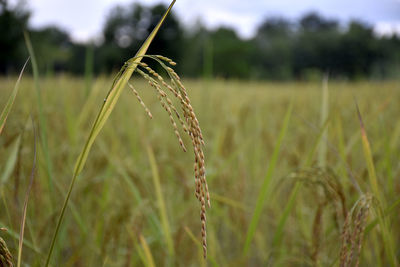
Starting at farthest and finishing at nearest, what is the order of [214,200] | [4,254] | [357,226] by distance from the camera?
1. [214,200]
2. [357,226]
3. [4,254]

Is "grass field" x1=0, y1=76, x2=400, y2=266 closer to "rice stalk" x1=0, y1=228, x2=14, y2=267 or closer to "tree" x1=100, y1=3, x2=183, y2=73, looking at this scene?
"rice stalk" x1=0, y1=228, x2=14, y2=267

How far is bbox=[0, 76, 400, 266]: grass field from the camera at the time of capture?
2.85 feet

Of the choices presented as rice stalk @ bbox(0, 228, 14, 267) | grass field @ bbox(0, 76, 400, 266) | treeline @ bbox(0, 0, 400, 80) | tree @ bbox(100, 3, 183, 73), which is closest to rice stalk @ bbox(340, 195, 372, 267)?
grass field @ bbox(0, 76, 400, 266)

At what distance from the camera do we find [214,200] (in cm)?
146

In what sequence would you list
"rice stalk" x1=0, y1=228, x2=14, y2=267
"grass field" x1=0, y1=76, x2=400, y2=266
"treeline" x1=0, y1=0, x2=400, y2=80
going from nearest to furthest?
1. "rice stalk" x1=0, y1=228, x2=14, y2=267
2. "grass field" x1=0, y1=76, x2=400, y2=266
3. "treeline" x1=0, y1=0, x2=400, y2=80

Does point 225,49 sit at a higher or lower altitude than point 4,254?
higher

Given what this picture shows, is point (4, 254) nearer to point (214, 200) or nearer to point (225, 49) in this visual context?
point (214, 200)

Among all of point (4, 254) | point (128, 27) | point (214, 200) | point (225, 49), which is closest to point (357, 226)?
point (4, 254)

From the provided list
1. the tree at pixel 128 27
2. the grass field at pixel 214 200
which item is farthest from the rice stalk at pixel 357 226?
the tree at pixel 128 27

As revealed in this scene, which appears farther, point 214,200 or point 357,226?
point 214,200

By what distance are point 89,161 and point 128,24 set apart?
36114 millimetres

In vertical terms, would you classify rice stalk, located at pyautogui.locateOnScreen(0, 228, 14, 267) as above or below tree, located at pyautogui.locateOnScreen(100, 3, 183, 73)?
below

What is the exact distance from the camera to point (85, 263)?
1.18 m

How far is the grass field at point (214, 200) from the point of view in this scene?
87 cm
